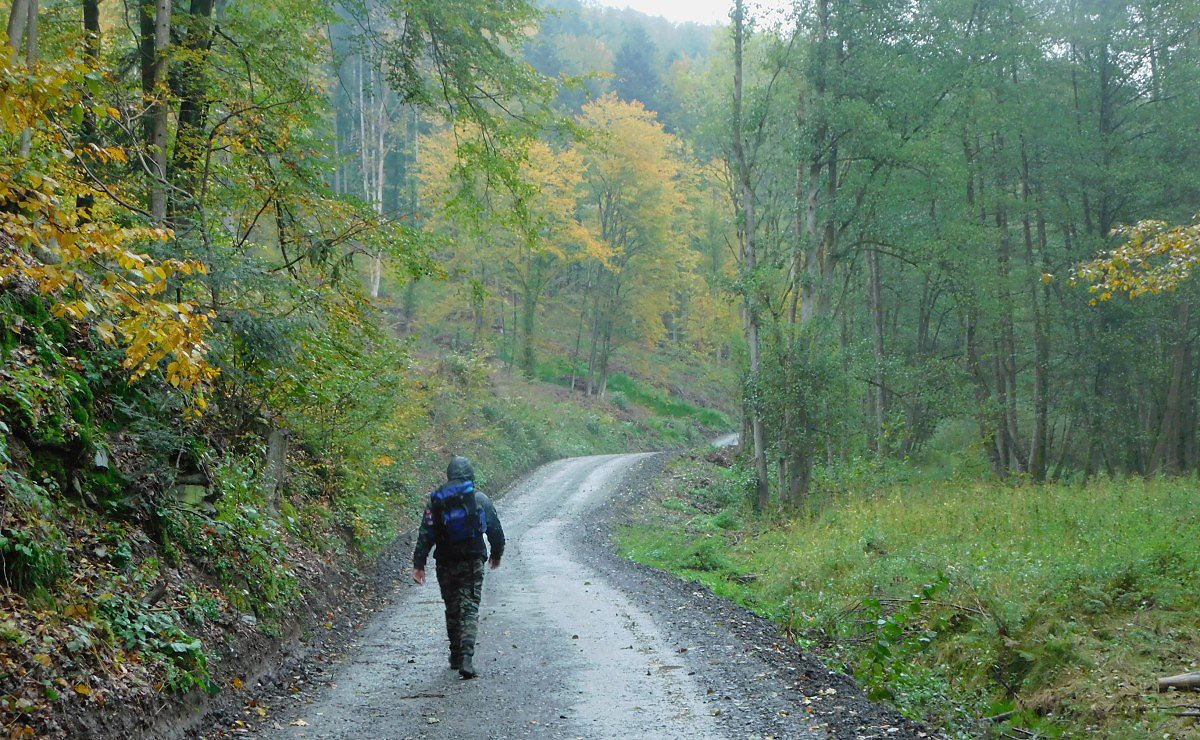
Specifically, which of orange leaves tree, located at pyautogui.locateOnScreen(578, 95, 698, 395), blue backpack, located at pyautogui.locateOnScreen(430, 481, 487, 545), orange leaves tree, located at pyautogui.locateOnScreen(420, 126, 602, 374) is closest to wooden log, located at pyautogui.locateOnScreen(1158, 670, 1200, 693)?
blue backpack, located at pyautogui.locateOnScreen(430, 481, 487, 545)

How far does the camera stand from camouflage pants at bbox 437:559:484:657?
7.86m

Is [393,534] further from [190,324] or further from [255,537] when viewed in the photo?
[190,324]

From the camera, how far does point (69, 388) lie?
6.62 meters

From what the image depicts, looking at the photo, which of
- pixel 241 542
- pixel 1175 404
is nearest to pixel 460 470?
pixel 241 542

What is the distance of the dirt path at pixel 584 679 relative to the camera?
6.17 metres

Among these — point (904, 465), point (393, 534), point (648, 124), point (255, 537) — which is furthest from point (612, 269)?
point (255, 537)

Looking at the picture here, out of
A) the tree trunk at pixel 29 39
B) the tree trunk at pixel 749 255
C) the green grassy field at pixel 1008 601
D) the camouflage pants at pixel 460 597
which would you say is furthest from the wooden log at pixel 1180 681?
the tree trunk at pixel 749 255

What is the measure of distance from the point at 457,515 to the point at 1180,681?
630cm

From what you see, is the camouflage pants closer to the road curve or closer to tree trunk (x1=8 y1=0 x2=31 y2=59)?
the road curve

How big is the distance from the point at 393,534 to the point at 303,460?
4437 mm

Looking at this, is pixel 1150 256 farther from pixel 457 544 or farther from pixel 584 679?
pixel 457 544

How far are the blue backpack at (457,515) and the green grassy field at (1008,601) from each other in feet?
12.9

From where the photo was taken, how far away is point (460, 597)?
26.3 feet

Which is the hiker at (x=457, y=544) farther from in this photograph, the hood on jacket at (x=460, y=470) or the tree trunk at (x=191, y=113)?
the tree trunk at (x=191, y=113)
